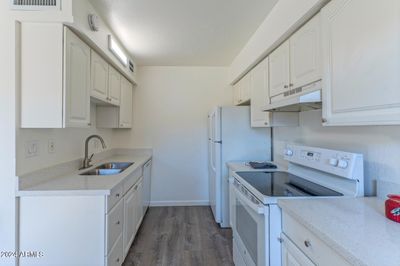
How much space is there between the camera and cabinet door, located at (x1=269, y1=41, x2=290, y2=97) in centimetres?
206

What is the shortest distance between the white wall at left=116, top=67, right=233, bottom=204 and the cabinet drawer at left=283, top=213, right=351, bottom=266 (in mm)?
2931

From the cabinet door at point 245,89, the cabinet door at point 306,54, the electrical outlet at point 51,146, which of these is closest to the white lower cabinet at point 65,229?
the electrical outlet at point 51,146

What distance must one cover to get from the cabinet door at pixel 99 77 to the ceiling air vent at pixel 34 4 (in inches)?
23.8

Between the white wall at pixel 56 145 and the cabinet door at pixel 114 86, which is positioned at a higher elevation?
the cabinet door at pixel 114 86

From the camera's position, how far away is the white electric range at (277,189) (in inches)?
57.1

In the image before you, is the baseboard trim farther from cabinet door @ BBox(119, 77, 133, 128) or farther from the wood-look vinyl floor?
cabinet door @ BBox(119, 77, 133, 128)

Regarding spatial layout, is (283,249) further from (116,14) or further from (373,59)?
(116,14)

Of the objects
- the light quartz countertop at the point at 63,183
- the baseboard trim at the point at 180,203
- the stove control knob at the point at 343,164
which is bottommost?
the baseboard trim at the point at 180,203

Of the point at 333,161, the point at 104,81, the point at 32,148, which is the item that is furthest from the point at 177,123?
the point at 333,161

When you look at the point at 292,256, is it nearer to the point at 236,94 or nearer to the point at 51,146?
the point at 51,146

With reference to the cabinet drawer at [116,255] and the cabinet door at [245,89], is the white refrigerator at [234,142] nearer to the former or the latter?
the cabinet door at [245,89]

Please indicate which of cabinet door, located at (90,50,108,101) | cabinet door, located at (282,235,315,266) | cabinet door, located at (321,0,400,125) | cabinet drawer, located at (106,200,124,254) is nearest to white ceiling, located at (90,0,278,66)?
cabinet door, located at (90,50,108,101)

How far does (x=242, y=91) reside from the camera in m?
3.59

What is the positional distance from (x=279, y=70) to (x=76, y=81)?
5.73 ft
